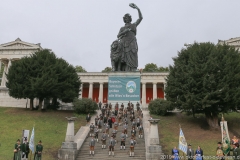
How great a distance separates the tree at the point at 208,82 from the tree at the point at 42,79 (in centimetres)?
1582

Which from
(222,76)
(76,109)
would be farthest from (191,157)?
(76,109)

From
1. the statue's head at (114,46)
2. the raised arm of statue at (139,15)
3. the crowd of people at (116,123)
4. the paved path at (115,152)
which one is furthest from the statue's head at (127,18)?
the paved path at (115,152)

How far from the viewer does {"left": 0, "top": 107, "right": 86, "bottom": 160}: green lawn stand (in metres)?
19.1

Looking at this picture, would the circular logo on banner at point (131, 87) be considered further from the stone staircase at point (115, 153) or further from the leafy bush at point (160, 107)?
the stone staircase at point (115, 153)

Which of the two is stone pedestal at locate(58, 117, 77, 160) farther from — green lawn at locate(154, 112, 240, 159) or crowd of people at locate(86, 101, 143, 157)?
green lawn at locate(154, 112, 240, 159)

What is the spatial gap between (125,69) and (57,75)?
35.7 feet

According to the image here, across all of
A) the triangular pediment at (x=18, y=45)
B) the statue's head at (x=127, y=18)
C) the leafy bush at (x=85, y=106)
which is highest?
the triangular pediment at (x=18, y=45)

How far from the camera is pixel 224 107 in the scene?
1008 inches

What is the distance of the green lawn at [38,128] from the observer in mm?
19136

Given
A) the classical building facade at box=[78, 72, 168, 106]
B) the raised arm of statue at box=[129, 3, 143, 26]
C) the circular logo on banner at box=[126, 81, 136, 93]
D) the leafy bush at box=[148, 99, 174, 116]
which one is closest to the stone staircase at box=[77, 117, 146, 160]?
the circular logo on banner at box=[126, 81, 136, 93]

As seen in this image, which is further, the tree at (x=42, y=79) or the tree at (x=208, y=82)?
the tree at (x=42, y=79)

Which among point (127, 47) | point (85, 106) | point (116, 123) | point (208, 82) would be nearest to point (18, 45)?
point (85, 106)

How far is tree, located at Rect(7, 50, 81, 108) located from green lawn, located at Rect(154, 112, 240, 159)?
605 inches

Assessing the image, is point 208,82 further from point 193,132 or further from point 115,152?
point 115,152
